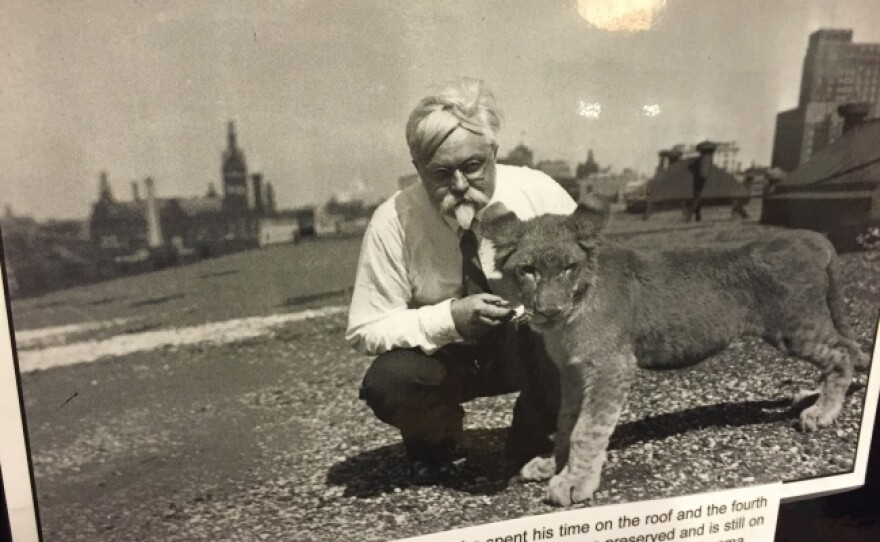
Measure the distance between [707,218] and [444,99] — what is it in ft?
1.84

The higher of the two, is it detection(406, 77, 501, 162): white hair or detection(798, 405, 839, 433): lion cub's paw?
detection(406, 77, 501, 162): white hair

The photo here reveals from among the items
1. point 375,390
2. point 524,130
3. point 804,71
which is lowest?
point 375,390

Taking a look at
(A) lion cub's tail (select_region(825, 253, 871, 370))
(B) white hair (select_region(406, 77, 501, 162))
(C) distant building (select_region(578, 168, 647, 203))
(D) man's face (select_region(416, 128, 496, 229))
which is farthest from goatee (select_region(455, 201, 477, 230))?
(A) lion cub's tail (select_region(825, 253, 871, 370))

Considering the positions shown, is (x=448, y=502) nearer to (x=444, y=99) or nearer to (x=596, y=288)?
(x=596, y=288)

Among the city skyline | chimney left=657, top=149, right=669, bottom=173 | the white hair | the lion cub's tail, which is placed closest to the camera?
the city skyline

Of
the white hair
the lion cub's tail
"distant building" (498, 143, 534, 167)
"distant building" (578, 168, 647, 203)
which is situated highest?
the white hair

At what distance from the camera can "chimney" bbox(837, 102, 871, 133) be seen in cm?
111

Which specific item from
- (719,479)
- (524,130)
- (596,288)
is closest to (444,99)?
(524,130)

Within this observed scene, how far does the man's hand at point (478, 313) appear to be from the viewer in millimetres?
1017

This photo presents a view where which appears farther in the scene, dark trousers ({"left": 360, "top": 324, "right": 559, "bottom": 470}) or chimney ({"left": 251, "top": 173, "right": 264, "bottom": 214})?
dark trousers ({"left": 360, "top": 324, "right": 559, "bottom": 470})

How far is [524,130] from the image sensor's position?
0.99 m

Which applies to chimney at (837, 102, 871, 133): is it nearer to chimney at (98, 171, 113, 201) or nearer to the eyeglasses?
the eyeglasses

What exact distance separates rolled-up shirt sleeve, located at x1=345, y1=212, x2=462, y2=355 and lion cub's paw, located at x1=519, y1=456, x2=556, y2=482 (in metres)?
0.29

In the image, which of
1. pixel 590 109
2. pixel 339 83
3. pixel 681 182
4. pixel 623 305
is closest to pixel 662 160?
pixel 681 182
